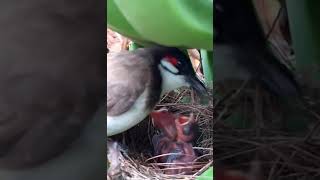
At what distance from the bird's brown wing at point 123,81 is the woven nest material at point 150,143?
7 cm

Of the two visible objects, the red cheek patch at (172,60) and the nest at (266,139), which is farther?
the red cheek patch at (172,60)

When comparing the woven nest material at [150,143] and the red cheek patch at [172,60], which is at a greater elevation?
the red cheek patch at [172,60]

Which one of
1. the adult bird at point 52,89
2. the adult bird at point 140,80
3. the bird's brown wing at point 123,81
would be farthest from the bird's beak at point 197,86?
the adult bird at point 52,89

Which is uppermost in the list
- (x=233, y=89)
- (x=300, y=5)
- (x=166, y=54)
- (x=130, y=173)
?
(x=300, y=5)

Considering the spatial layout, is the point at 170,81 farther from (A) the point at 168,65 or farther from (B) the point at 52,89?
(B) the point at 52,89

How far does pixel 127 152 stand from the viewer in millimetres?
1396

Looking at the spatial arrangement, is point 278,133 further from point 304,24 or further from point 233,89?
point 304,24

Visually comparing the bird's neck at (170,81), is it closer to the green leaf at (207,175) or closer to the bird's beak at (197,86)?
the bird's beak at (197,86)

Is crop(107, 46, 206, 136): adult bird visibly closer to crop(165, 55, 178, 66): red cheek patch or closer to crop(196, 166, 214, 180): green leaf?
crop(165, 55, 178, 66): red cheek patch

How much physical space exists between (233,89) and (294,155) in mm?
246

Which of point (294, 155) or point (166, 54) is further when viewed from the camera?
point (166, 54)

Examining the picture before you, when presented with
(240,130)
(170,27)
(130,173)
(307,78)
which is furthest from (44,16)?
(307,78)

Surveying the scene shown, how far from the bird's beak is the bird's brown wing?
13 cm

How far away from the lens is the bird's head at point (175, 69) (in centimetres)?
141
